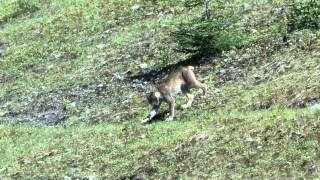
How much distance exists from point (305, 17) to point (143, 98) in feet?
18.1

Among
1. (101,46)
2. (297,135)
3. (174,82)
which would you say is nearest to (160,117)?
(174,82)

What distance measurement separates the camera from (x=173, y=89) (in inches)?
633

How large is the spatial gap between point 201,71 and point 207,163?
291 inches

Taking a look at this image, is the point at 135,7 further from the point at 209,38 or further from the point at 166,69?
the point at 209,38

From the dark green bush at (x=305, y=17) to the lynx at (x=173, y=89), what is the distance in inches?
172

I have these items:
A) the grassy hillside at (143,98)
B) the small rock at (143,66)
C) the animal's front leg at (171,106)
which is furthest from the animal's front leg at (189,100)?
the small rock at (143,66)

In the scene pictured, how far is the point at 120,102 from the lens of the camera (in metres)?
18.3

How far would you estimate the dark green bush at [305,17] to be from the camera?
19.0m

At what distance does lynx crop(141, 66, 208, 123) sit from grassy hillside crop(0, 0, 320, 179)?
283 mm

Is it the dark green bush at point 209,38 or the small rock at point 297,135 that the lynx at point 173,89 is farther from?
the small rock at point 297,135

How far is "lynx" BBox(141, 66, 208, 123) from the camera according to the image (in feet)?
52.2

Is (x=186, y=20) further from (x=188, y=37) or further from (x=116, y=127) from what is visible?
(x=116, y=127)

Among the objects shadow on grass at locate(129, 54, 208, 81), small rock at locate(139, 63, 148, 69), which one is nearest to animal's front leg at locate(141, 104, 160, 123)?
shadow on grass at locate(129, 54, 208, 81)

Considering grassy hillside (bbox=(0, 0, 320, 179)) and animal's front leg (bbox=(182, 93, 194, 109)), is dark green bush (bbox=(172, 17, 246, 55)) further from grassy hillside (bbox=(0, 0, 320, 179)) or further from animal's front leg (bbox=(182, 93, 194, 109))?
animal's front leg (bbox=(182, 93, 194, 109))
